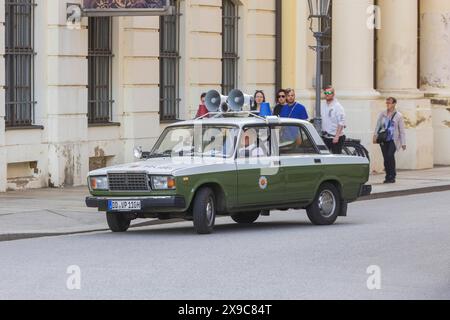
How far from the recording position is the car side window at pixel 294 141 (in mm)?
19719

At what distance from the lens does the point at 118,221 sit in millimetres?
18922

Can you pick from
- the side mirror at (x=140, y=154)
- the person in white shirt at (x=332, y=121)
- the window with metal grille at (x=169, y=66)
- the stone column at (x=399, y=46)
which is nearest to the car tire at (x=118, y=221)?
the side mirror at (x=140, y=154)

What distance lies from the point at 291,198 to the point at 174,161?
5.34 feet

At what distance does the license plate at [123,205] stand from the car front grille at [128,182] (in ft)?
0.53

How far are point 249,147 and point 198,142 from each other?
2.09 feet

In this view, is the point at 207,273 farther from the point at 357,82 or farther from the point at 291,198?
the point at 357,82

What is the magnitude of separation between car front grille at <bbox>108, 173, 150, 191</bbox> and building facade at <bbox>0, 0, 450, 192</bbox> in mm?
6726

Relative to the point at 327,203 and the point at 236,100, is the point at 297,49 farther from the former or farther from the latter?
the point at 327,203

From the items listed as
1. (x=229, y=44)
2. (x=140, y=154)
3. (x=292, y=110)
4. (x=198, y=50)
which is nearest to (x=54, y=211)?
(x=140, y=154)

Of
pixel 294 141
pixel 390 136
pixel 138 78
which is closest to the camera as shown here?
pixel 294 141

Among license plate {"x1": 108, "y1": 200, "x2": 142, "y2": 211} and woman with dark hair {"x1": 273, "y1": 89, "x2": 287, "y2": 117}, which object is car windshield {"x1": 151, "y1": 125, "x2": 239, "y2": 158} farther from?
woman with dark hair {"x1": 273, "y1": 89, "x2": 287, "y2": 117}

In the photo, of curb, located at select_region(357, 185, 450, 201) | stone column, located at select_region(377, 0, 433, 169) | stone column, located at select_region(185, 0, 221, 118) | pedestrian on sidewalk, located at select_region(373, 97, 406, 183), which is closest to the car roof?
curb, located at select_region(357, 185, 450, 201)

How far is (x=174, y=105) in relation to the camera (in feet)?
98.5

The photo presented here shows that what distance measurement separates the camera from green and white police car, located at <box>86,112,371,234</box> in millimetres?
18094
